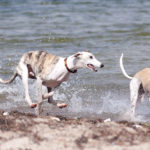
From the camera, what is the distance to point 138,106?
28.6 ft

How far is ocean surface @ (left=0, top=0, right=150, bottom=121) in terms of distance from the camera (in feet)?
29.7

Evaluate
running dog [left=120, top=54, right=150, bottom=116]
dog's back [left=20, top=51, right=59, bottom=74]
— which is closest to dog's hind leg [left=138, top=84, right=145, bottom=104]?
running dog [left=120, top=54, right=150, bottom=116]

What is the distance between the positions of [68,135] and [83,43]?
796cm

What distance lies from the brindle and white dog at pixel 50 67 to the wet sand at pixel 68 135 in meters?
1.00

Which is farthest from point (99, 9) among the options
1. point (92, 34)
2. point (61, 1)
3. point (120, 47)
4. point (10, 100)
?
point (10, 100)

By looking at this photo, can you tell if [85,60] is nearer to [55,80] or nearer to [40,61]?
[55,80]

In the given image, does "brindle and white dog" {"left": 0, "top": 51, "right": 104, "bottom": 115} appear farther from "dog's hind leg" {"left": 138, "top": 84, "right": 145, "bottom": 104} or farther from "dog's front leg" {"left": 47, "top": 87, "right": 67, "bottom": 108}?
"dog's hind leg" {"left": 138, "top": 84, "right": 145, "bottom": 104}

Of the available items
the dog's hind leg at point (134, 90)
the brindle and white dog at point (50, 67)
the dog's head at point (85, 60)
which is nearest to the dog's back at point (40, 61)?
the brindle and white dog at point (50, 67)

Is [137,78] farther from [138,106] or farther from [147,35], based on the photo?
[147,35]

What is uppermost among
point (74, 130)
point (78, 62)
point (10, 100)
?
point (78, 62)

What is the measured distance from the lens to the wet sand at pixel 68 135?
5.75 meters

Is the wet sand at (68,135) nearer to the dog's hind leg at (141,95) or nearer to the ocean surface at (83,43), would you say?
the dog's hind leg at (141,95)

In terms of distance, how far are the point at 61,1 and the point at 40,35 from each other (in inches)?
265

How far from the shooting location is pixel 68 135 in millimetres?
6125
